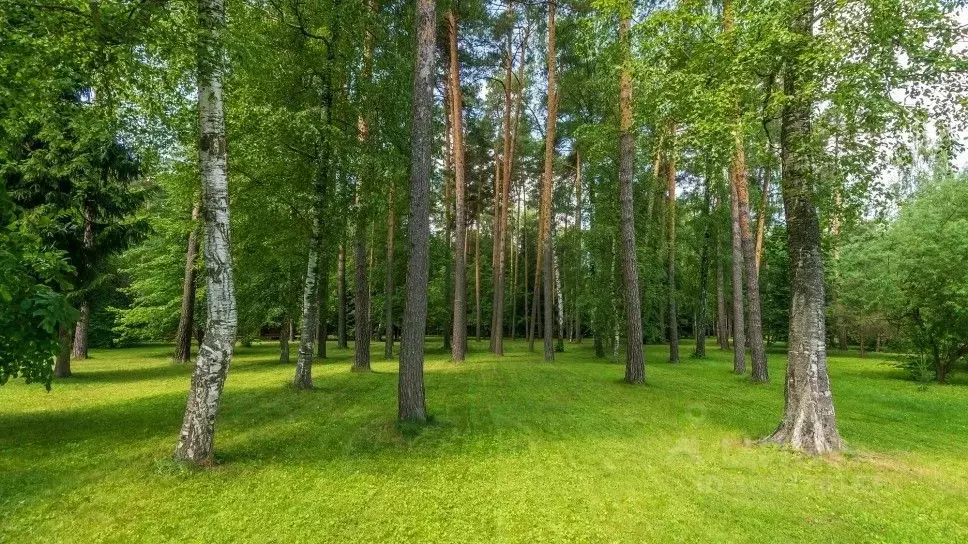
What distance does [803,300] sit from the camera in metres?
6.32

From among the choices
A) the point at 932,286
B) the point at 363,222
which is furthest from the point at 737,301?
the point at 363,222

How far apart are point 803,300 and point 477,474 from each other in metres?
4.87

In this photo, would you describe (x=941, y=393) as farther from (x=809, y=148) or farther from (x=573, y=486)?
(x=573, y=486)

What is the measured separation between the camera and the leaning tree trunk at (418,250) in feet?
23.7

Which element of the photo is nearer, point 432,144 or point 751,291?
point 432,144

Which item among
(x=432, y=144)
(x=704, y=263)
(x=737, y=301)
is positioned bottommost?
(x=737, y=301)

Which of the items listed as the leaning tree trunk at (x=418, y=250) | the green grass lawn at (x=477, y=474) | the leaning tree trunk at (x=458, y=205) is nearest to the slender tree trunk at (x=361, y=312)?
the leaning tree trunk at (x=458, y=205)

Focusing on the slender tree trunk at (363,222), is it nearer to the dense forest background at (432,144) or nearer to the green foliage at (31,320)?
the dense forest background at (432,144)

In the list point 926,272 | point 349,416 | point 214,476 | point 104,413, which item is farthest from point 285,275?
point 926,272

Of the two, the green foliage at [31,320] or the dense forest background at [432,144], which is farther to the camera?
the dense forest background at [432,144]

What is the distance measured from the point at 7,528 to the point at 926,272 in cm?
2096

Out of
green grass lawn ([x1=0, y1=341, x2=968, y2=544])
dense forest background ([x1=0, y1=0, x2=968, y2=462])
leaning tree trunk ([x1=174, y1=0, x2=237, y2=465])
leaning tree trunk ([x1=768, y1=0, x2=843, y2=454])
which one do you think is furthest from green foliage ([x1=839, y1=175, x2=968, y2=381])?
leaning tree trunk ([x1=174, y1=0, x2=237, y2=465])

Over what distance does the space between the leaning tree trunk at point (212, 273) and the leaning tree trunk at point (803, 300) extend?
6.93 metres

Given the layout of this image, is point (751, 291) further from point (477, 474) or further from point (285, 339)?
point (285, 339)
